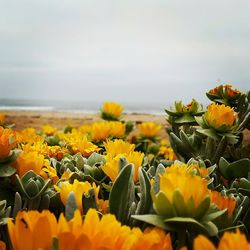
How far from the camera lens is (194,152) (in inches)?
63.2

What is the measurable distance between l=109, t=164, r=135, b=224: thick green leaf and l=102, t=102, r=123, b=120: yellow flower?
233 cm

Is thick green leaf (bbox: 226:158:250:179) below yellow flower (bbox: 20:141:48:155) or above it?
below

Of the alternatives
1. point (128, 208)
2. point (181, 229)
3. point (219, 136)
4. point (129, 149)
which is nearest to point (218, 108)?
point (219, 136)

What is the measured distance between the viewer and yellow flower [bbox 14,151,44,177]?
3.28ft

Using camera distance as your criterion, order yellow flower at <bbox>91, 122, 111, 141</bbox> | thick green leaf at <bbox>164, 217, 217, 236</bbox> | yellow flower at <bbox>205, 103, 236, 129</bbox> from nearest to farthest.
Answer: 1. thick green leaf at <bbox>164, 217, 217, 236</bbox>
2. yellow flower at <bbox>205, 103, 236, 129</bbox>
3. yellow flower at <bbox>91, 122, 111, 141</bbox>

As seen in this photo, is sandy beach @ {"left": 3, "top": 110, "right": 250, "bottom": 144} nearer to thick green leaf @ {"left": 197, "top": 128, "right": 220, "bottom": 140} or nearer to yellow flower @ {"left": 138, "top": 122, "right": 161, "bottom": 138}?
yellow flower @ {"left": 138, "top": 122, "right": 161, "bottom": 138}

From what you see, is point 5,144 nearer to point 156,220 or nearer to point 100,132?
point 156,220

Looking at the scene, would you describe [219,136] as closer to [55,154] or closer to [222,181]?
[222,181]

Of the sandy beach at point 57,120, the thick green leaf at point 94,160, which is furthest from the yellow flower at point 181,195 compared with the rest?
the sandy beach at point 57,120

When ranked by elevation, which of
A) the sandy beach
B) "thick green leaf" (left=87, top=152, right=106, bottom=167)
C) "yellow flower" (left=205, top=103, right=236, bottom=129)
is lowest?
the sandy beach

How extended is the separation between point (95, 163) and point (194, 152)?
0.56m

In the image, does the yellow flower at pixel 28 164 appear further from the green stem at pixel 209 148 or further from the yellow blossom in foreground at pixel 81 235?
the green stem at pixel 209 148

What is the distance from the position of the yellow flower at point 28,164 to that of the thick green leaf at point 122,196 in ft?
0.81

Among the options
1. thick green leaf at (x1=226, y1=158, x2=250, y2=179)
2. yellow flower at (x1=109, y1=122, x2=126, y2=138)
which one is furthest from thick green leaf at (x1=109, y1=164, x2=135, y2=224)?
yellow flower at (x1=109, y1=122, x2=126, y2=138)
